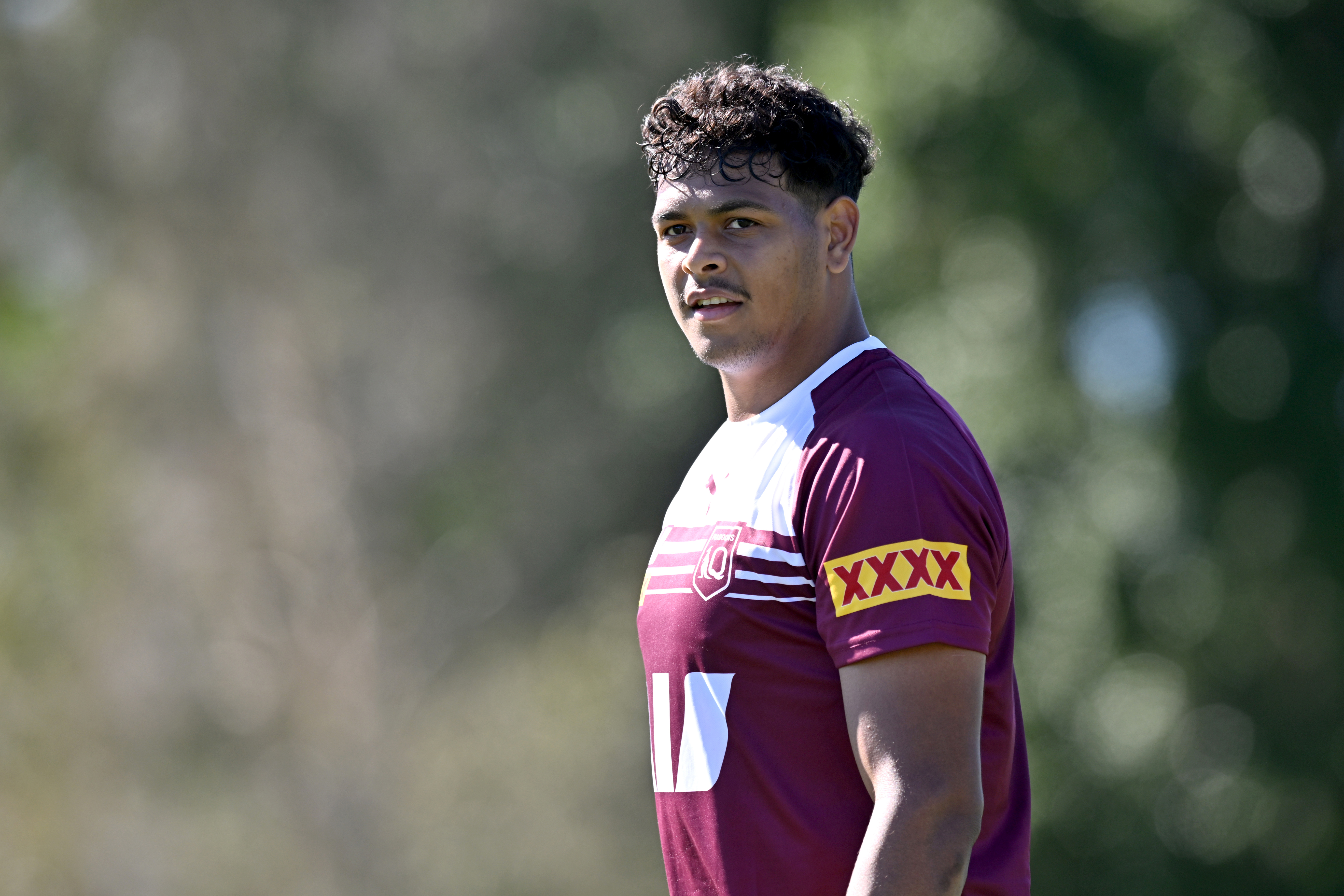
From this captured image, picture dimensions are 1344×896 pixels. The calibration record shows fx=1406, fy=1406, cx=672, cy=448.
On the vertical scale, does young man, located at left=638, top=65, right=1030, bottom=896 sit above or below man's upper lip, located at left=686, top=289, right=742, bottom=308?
below

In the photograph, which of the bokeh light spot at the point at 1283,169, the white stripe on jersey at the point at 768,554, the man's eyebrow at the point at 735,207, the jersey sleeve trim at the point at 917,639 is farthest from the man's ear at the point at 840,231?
the bokeh light spot at the point at 1283,169

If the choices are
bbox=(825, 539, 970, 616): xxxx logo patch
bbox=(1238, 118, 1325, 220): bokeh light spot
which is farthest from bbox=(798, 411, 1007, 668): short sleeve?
bbox=(1238, 118, 1325, 220): bokeh light spot

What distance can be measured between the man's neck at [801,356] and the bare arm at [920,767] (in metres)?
0.61

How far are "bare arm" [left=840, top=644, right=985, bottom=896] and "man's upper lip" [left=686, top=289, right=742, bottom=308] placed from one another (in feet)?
2.30

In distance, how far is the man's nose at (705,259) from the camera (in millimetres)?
2346

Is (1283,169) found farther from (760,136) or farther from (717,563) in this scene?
(717,563)

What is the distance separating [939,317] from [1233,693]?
2.85 meters

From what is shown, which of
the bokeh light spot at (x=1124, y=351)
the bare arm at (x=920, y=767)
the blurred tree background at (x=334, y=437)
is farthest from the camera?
the blurred tree background at (x=334, y=437)

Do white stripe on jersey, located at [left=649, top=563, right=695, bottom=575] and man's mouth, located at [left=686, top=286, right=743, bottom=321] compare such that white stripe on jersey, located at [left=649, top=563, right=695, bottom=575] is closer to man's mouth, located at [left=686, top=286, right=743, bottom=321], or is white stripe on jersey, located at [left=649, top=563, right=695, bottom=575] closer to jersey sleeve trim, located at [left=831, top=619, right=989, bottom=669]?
jersey sleeve trim, located at [left=831, top=619, right=989, bottom=669]

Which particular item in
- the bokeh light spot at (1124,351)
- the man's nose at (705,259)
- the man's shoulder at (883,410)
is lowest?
the man's shoulder at (883,410)

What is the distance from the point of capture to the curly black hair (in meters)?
2.35

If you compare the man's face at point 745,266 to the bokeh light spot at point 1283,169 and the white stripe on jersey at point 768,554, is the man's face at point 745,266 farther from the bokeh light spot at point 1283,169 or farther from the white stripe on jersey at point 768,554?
the bokeh light spot at point 1283,169

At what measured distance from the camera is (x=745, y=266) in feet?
7.66

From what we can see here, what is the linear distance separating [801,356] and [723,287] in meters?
0.18
